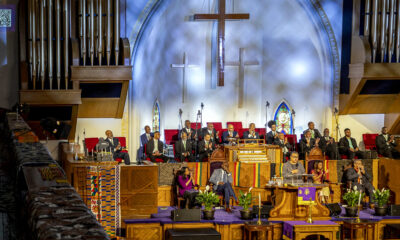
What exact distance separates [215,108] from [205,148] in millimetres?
2825

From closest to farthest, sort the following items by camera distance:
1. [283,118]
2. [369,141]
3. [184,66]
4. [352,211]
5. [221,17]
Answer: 1. [352,211]
2. [221,17]
3. [184,66]
4. [369,141]
5. [283,118]

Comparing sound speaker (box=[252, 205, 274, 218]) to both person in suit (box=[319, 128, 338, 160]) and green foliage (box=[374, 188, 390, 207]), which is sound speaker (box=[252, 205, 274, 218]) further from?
person in suit (box=[319, 128, 338, 160])

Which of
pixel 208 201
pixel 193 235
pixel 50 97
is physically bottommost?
pixel 193 235

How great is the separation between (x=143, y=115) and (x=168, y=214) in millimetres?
3714

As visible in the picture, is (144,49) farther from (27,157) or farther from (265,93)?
(27,157)

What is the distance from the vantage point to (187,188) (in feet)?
36.7

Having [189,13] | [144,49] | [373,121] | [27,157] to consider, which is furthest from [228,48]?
[27,157]

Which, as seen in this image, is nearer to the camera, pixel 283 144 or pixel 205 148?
pixel 205 148

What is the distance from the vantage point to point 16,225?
11.0 feet

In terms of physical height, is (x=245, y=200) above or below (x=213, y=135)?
below

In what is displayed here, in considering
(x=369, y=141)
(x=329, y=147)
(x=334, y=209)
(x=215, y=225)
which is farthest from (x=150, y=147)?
(x=369, y=141)

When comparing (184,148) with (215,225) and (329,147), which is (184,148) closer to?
(215,225)

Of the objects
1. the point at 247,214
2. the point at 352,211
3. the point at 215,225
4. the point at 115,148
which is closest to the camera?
the point at 215,225

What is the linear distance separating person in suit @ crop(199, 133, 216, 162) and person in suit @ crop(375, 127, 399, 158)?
3968mm
